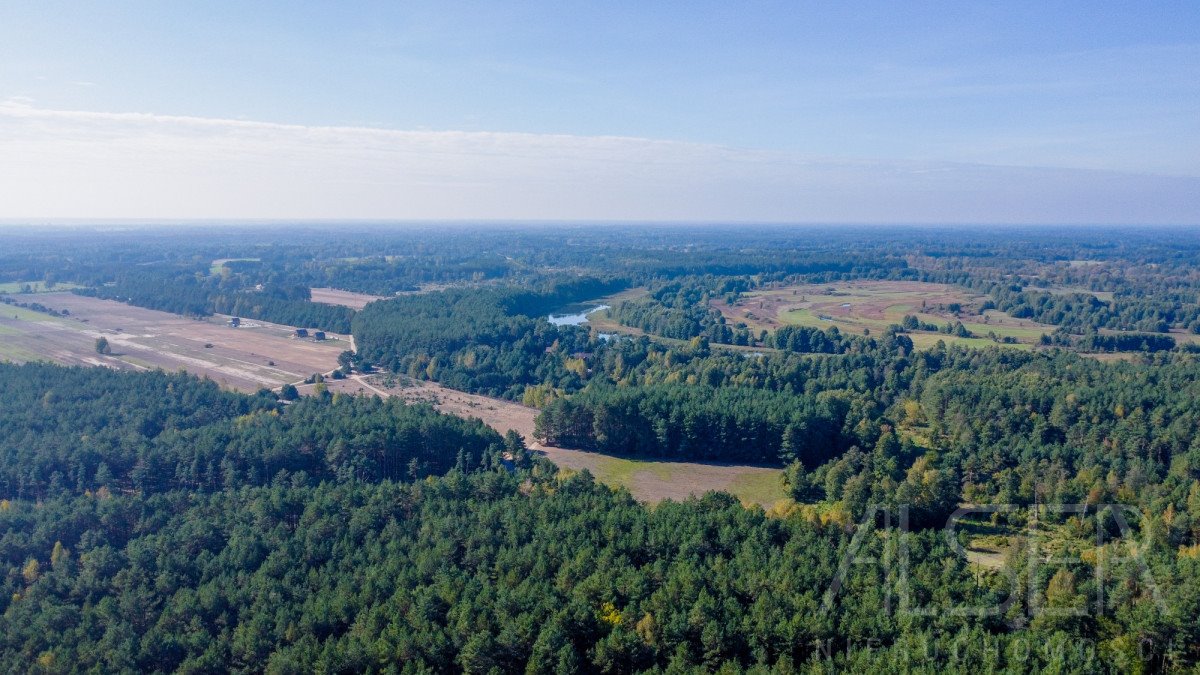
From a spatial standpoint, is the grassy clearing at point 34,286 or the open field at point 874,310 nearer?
the open field at point 874,310

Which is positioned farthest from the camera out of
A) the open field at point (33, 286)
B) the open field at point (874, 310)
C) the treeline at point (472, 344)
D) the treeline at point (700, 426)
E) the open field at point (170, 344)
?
the open field at point (33, 286)

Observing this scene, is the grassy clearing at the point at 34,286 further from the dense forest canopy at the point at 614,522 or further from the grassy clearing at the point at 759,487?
the grassy clearing at the point at 759,487

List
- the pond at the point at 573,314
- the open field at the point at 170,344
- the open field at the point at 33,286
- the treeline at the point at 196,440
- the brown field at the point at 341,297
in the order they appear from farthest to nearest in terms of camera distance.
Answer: the open field at the point at 33,286 < the brown field at the point at 341,297 < the pond at the point at 573,314 < the open field at the point at 170,344 < the treeline at the point at 196,440

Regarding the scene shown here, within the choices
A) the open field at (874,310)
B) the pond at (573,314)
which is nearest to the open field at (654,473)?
the open field at (874,310)

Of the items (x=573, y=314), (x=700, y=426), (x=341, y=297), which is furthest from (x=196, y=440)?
(x=341, y=297)

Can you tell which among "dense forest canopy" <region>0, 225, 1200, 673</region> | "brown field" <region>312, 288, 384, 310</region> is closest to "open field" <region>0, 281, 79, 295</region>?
"brown field" <region>312, 288, 384, 310</region>

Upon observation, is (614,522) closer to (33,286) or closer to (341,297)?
(341,297)
